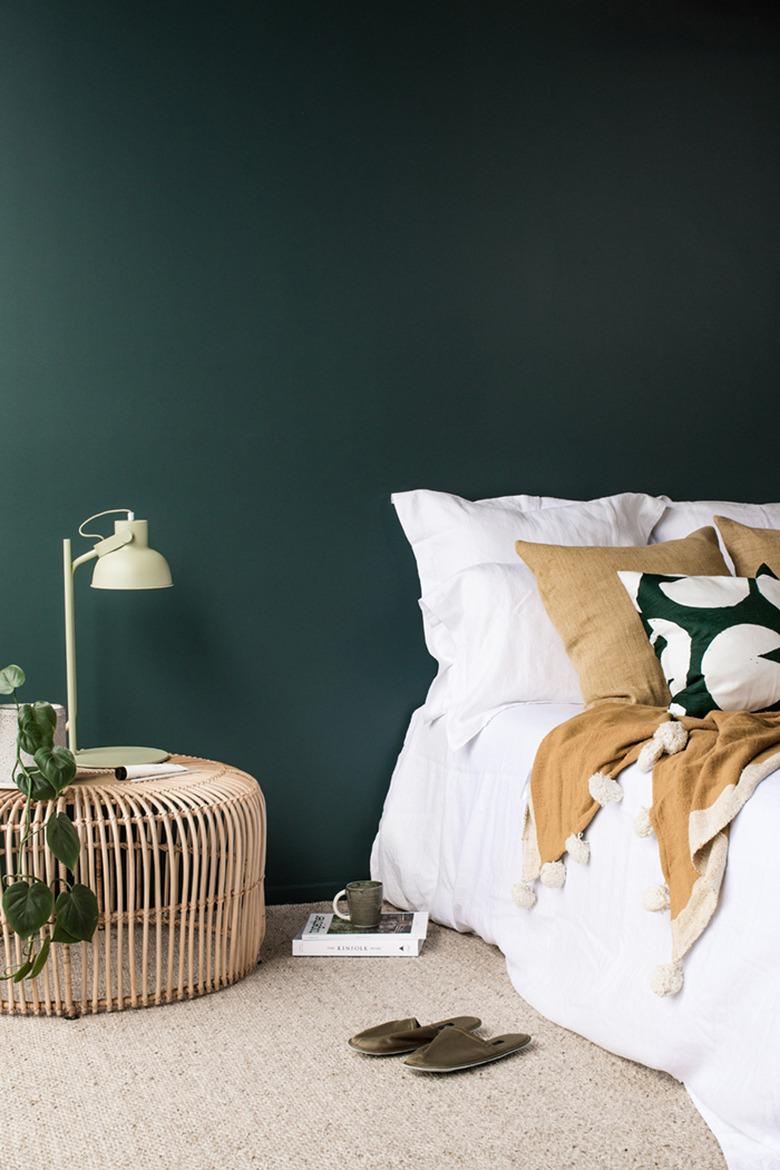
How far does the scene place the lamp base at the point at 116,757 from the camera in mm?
2827

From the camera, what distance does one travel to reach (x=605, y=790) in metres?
2.37

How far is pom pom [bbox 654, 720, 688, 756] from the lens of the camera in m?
2.29

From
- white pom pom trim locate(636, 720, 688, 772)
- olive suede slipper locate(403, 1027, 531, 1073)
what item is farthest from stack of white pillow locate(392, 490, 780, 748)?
olive suede slipper locate(403, 1027, 531, 1073)

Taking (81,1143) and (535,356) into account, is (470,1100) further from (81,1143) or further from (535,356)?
(535,356)

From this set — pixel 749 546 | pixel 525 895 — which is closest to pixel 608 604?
pixel 749 546

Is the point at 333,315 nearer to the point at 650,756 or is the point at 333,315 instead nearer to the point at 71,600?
the point at 71,600

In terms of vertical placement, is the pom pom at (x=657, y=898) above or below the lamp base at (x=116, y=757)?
below

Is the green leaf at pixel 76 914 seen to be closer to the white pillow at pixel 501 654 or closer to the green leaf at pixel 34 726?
the green leaf at pixel 34 726

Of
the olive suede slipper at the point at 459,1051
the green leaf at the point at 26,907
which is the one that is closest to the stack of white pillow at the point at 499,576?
the olive suede slipper at the point at 459,1051

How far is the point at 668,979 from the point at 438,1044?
0.48 meters

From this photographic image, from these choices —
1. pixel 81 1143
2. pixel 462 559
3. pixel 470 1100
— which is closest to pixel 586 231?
pixel 462 559

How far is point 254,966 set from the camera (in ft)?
9.35

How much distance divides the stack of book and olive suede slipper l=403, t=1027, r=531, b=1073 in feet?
1.89

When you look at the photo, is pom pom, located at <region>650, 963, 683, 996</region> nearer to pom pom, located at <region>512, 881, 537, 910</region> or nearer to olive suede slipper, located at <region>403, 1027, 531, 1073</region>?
olive suede slipper, located at <region>403, 1027, 531, 1073</region>
